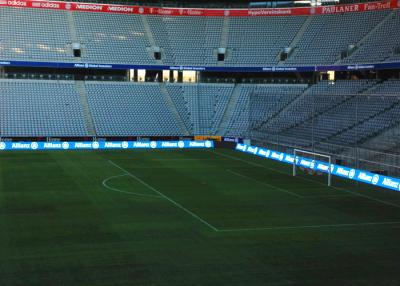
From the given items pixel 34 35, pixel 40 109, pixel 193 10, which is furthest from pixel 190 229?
pixel 193 10

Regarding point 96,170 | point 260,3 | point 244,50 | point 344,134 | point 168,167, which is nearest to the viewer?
point 96,170

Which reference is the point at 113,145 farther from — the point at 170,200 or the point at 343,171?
the point at 170,200

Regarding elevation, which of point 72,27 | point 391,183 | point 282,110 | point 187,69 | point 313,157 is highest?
point 72,27

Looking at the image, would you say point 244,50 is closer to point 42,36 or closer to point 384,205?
point 42,36

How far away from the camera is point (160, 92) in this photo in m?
61.6

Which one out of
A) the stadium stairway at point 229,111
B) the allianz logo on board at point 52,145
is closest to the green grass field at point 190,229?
the allianz logo on board at point 52,145

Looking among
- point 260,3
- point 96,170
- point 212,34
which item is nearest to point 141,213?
point 96,170

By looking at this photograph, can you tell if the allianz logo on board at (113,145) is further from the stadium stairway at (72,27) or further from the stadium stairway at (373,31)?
the stadium stairway at (373,31)

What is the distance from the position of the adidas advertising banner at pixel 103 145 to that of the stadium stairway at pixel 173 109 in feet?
10.7

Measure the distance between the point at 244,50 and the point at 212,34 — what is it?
4707mm

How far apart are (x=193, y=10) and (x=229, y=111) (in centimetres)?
1465

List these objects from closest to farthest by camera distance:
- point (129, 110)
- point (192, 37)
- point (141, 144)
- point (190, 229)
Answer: point (190, 229) → point (141, 144) → point (129, 110) → point (192, 37)

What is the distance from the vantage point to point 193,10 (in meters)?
67.0

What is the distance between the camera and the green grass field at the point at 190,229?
1611cm
